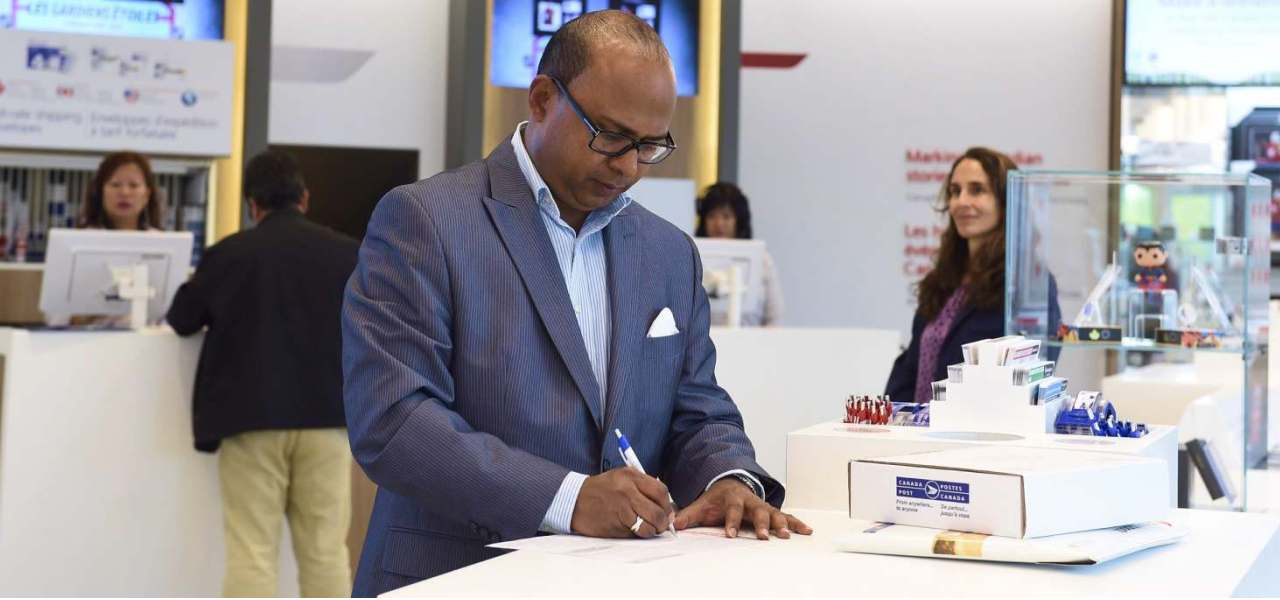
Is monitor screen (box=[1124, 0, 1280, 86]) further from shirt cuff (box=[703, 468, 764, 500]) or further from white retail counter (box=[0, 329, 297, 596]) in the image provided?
shirt cuff (box=[703, 468, 764, 500])

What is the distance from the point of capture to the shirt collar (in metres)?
1.88

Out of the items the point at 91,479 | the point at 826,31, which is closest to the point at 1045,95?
the point at 826,31

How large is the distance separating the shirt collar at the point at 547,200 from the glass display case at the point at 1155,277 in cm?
160

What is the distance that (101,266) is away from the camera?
4.86 meters

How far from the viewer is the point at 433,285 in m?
1.76

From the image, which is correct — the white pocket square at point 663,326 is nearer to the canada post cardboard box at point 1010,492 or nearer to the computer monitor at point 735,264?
the canada post cardboard box at point 1010,492

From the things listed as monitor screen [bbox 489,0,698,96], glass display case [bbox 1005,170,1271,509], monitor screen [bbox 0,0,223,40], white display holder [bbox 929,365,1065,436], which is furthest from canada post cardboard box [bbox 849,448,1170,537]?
monitor screen [bbox 489,0,698,96]

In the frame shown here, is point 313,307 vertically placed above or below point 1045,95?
below

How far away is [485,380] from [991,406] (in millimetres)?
834

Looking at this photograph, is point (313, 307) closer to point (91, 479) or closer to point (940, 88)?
point (91, 479)

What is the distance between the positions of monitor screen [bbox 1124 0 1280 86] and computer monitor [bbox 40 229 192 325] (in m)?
5.78

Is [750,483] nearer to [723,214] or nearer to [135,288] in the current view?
[135,288]

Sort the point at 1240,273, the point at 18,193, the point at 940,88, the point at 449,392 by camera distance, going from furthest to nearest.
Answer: the point at 940,88, the point at 18,193, the point at 1240,273, the point at 449,392

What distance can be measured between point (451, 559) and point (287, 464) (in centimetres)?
284
